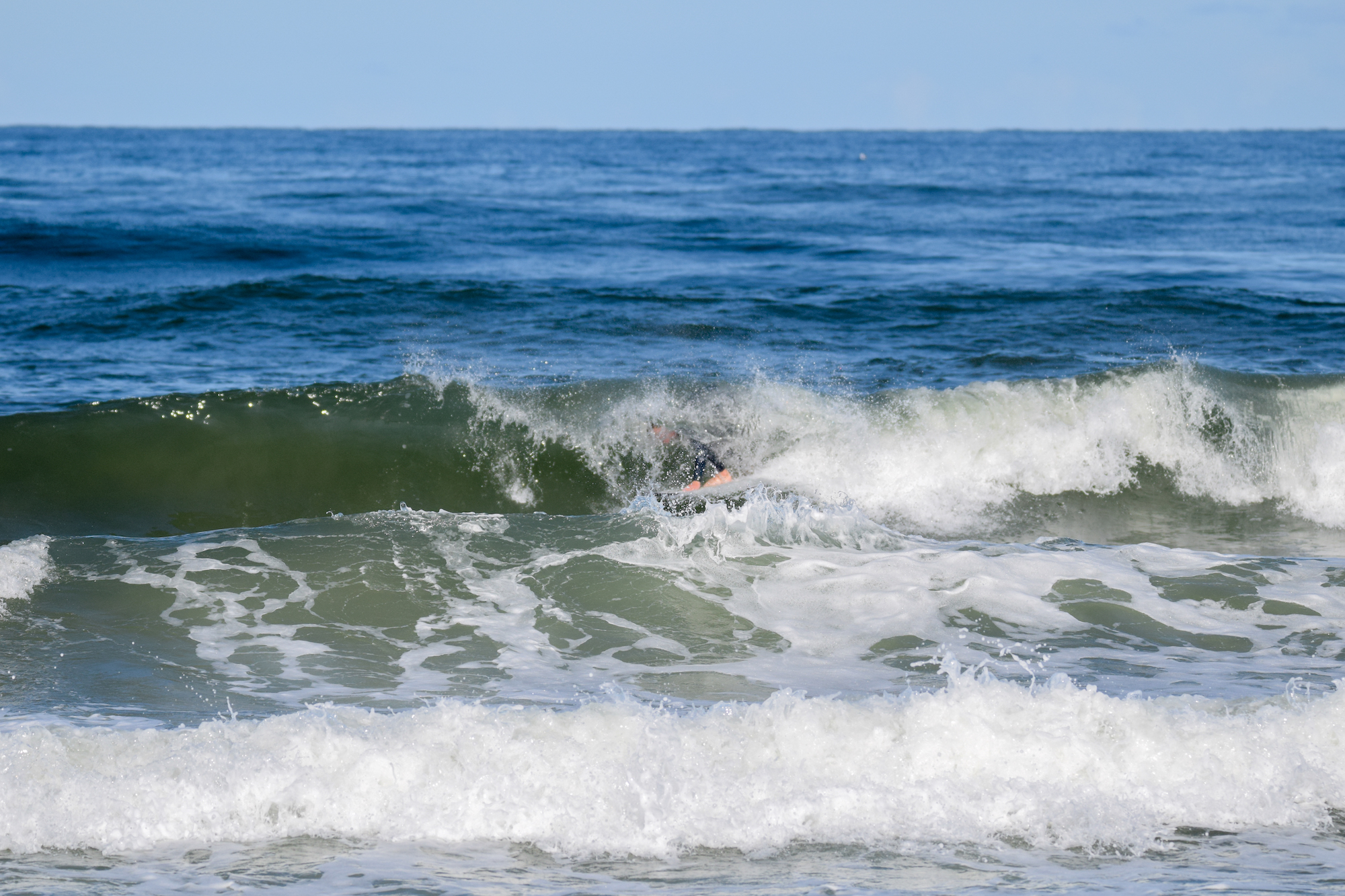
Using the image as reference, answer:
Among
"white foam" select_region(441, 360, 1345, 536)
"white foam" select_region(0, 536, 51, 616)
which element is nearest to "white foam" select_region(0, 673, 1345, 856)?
"white foam" select_region(0, 536, 51, 616)

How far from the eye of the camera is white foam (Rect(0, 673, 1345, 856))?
3.80 meters

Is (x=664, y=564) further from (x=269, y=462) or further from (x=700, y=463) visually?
(x=269, y=462)

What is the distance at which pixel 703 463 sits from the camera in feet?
30.1

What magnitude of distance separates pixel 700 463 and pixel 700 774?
17.3 ft

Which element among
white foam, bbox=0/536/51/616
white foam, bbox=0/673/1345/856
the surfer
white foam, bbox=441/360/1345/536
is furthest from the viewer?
white foam, bbox=441/360/1345/536

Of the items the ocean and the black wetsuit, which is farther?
the black wetsuit

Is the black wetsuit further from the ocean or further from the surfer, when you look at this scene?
the ocean

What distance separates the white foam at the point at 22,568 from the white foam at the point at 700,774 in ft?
7.16

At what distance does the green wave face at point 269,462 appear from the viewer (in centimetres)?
852

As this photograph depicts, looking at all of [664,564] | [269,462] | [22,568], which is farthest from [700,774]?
[269,462]

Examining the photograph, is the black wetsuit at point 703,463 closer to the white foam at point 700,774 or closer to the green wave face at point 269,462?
the green wave face at point 269,462

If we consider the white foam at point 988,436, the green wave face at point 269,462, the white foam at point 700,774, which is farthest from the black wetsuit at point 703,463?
the white foam at point 700,774

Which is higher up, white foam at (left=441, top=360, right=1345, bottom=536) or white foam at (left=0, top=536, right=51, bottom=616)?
white foam at (left=441, top=360, right=1345, bottom=536)

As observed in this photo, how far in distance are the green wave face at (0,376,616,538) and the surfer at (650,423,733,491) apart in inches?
27.7
